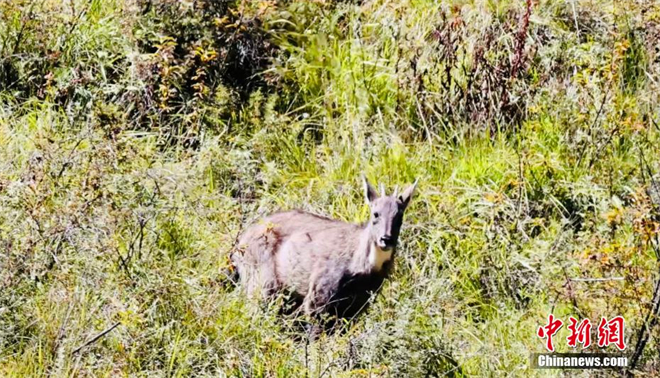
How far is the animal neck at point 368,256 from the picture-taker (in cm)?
770

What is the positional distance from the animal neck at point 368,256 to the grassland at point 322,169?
221mm

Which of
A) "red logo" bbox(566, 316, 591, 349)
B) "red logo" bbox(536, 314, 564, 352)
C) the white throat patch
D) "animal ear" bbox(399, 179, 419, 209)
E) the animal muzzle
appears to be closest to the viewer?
Result: "red logo" bbox(566, 316, 591, 349)

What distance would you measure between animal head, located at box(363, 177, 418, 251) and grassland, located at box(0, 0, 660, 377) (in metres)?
0.38

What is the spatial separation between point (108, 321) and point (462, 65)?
3.72m

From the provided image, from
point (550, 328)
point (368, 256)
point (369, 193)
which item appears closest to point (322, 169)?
point (369, 193)

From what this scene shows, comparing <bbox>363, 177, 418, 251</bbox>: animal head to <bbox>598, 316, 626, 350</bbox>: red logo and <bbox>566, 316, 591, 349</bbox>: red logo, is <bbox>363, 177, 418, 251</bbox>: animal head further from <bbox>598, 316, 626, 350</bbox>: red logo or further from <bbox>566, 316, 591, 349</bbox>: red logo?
<bbox>598, 316, 626, 350</bbox>: red logo

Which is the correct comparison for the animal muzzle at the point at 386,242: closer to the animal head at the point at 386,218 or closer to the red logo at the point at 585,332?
the animal head at the point at 386,218

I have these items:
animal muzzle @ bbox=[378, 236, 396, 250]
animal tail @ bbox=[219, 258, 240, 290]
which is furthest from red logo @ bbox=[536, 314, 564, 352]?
animal tail @ bbox=[219, 258, 240, 290]

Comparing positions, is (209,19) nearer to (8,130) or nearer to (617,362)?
(8,130)

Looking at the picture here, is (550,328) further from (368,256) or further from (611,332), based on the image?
(368,256)

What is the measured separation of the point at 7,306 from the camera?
6.95 metres

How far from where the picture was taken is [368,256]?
305 inches

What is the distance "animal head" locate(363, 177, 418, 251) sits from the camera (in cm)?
756

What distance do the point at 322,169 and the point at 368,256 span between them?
1.55 metres
